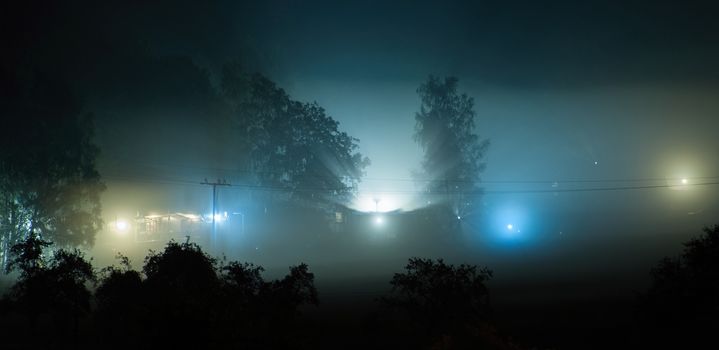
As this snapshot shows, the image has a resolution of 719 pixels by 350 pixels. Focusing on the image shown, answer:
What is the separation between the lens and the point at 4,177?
171 feet

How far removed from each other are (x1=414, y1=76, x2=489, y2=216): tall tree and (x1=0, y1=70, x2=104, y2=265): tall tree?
153 ft

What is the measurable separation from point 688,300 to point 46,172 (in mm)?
56537

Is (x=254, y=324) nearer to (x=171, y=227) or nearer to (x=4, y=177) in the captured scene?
(x=4, y=177)

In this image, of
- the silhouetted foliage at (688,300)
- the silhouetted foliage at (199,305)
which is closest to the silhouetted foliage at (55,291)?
the silhouetted foliage at (199,305)

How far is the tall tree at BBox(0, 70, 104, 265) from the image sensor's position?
172 ft

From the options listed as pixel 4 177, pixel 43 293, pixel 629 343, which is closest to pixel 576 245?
pixel 629 343

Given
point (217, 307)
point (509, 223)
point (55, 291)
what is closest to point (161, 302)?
point (217, 307)

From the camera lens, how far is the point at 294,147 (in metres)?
76.1

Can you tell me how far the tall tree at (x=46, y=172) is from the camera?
52281mm

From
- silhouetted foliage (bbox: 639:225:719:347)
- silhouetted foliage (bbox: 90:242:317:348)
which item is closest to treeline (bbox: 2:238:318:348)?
silhouetted foliage (bbox: 90:242:317:348)

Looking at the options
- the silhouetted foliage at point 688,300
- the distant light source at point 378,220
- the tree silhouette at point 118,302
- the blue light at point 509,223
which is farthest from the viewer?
the blue light at point 509,223

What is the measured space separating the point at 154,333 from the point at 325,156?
67.2 meters

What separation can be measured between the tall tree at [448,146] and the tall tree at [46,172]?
46509 millimetres

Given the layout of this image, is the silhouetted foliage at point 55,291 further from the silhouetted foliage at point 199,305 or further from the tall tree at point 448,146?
the tall tree at point 448,146
